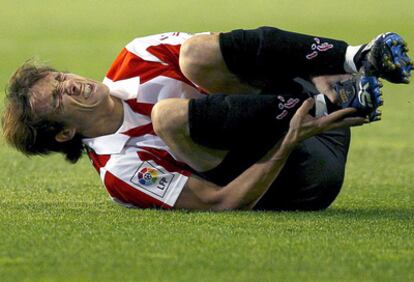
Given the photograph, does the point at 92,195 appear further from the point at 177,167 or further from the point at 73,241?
the point at 73,241

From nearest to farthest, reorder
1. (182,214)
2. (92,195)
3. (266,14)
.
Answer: (182,214) < (92,195) < (266,14)

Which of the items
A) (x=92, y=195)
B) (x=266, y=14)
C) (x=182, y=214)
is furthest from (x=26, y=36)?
(x=182, y=214)

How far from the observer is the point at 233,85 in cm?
499

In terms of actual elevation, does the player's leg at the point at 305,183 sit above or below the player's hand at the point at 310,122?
below

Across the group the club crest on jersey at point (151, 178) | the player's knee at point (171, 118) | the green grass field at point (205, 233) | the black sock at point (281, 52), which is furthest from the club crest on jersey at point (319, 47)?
the club crest on jersey at point (151, 178)

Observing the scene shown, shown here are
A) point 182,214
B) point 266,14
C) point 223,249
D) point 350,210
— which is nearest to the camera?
point 223,249

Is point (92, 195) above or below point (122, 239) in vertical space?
below

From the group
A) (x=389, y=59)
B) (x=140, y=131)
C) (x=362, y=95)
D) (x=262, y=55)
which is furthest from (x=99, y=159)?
(x=389, y=59)

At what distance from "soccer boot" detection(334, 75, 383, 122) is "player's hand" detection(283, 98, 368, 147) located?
0.10ft

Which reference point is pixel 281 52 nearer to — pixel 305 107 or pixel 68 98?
pixel 305 107

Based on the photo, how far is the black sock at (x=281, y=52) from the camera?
4793mm

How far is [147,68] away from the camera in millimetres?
5145

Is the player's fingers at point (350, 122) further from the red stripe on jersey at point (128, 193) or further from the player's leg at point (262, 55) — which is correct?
the red stripe on jersey at point (128, 193)

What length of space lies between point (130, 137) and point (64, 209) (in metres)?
0.41
